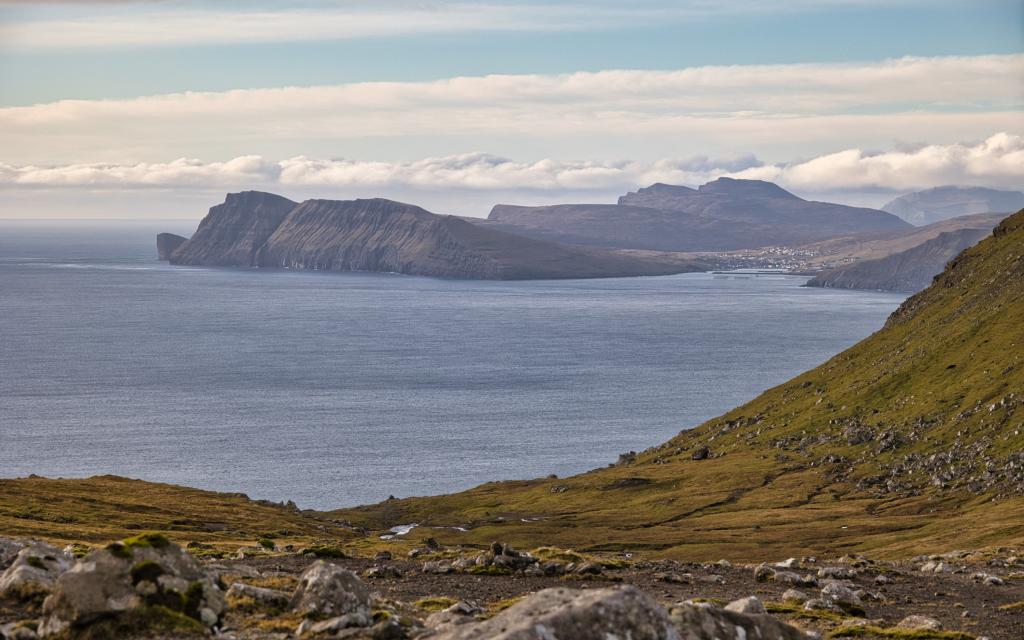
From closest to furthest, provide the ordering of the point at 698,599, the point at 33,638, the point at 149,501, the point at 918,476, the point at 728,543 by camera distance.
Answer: the point at 33,638
the point at 698,599
the point at 728,543
the point at 149,501
the point at 918,476

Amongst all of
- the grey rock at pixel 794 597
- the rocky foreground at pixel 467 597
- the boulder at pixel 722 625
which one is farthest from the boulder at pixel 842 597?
the boulder at pixel 722 625

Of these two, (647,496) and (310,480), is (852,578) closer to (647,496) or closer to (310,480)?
(647,496)

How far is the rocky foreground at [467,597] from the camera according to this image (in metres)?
24.2

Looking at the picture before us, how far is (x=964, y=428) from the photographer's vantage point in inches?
5384

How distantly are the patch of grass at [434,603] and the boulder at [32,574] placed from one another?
39.2ft

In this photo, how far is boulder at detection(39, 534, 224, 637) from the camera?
27.3 meters

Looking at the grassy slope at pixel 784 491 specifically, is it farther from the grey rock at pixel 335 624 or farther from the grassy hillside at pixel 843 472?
the grey rock at pixel 335 624

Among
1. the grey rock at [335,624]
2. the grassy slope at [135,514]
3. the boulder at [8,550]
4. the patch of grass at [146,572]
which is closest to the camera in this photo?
the patch of grass at [146,572]

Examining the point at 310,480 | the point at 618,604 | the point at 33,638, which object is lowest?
the point at 310,480

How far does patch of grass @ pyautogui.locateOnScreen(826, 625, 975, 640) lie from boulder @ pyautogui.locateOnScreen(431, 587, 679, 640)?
15.5 m

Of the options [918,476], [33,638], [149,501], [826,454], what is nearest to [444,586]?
[33,638]

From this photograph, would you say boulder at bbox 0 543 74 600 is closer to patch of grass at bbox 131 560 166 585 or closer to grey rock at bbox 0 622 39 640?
grey rock at bbox 0 622 39 640

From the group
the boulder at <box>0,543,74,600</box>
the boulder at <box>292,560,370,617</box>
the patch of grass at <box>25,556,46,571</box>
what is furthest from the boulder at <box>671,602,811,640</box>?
the patch of grass at <box>25,556,46,571</box>

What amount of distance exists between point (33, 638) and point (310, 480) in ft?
518
